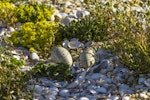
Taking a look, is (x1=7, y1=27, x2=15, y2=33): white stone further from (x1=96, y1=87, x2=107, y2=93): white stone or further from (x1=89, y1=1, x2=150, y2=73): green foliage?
(x1=96, y1=87, x2=107, y2=93): white stone

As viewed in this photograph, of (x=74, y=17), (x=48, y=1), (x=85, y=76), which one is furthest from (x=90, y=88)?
(x=48, y=1)

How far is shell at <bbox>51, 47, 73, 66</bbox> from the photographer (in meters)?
6.00

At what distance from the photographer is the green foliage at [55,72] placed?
565 cm

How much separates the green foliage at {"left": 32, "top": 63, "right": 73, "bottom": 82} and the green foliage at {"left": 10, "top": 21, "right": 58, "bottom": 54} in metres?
0.87

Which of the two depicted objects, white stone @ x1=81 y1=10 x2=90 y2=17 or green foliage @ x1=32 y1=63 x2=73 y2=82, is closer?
green foliage @ x1=32 y1=63 x2=73 y2=82

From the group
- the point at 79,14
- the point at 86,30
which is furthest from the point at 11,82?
the point at 79,14

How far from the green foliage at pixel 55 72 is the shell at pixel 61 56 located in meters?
0.29

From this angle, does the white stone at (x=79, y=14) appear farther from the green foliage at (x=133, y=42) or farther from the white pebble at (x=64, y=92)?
the white pebble at (x=64, y=92)

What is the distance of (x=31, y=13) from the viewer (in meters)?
7.31

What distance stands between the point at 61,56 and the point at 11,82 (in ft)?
3.31

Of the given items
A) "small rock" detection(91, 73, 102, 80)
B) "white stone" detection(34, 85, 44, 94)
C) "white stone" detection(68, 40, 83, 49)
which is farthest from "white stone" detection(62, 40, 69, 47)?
"white stone" detection(34, 85, 44, 94)

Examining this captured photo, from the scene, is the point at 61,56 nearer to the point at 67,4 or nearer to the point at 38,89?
the point at 38,89

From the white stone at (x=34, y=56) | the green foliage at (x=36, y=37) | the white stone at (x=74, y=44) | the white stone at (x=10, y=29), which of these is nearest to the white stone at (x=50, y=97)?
the white stone at (x=34, y=56)

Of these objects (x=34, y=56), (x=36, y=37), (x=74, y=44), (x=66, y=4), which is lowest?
(x=34, y=56)
